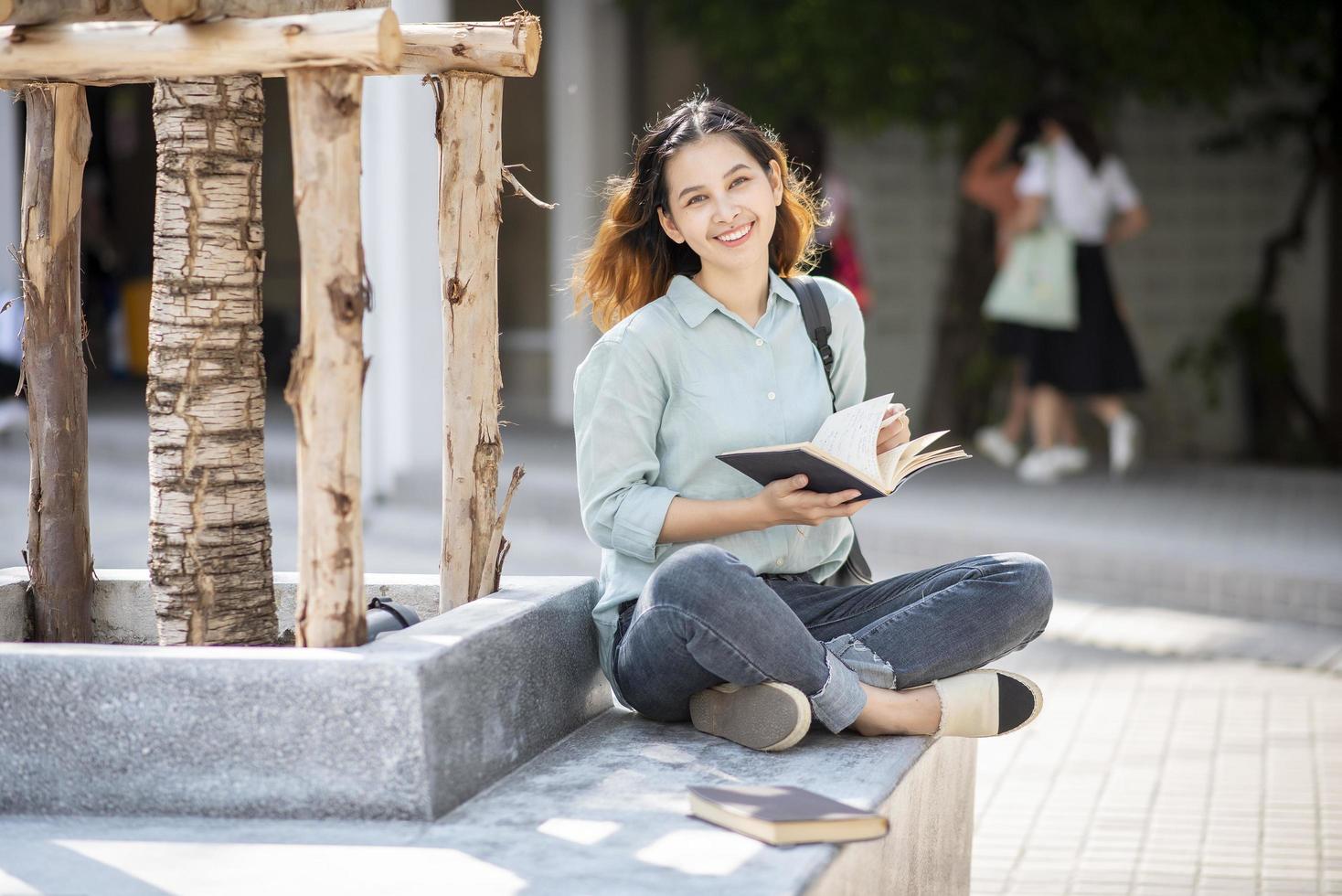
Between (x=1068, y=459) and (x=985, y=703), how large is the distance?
211 inches

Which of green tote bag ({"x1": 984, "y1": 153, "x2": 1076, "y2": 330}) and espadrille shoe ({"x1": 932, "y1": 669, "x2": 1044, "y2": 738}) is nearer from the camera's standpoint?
espadrille shoe ({"x1": 932, "y1": 669, "x2": 1044, "y2": 738})

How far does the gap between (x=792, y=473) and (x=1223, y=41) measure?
6.10 m

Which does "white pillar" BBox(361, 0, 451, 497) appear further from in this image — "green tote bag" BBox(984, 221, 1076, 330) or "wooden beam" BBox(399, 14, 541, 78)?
"wooden beam" BBox(399, 14, 541, 78)

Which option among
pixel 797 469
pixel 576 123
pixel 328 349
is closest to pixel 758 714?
pixel 797 469

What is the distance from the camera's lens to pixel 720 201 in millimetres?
3348

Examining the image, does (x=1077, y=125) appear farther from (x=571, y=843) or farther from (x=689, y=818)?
(x=571, y=843)

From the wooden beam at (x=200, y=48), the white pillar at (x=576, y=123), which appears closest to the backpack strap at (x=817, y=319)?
the wooden beam at (x=200, y=48)

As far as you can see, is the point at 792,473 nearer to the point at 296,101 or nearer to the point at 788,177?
the point at 788,177

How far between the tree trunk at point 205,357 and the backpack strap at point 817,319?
1094 millimetres

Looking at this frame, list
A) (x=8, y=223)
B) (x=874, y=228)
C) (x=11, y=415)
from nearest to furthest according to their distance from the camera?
(x=11, y=415)
(x=8, y=223)
(x=874, y=228)

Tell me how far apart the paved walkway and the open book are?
94 cm

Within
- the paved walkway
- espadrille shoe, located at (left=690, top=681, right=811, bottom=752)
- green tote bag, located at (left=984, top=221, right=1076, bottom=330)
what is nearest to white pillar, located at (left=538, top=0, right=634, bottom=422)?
the paved walkway

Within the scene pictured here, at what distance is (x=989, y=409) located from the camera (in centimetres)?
1030

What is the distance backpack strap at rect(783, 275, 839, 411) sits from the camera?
346cm
